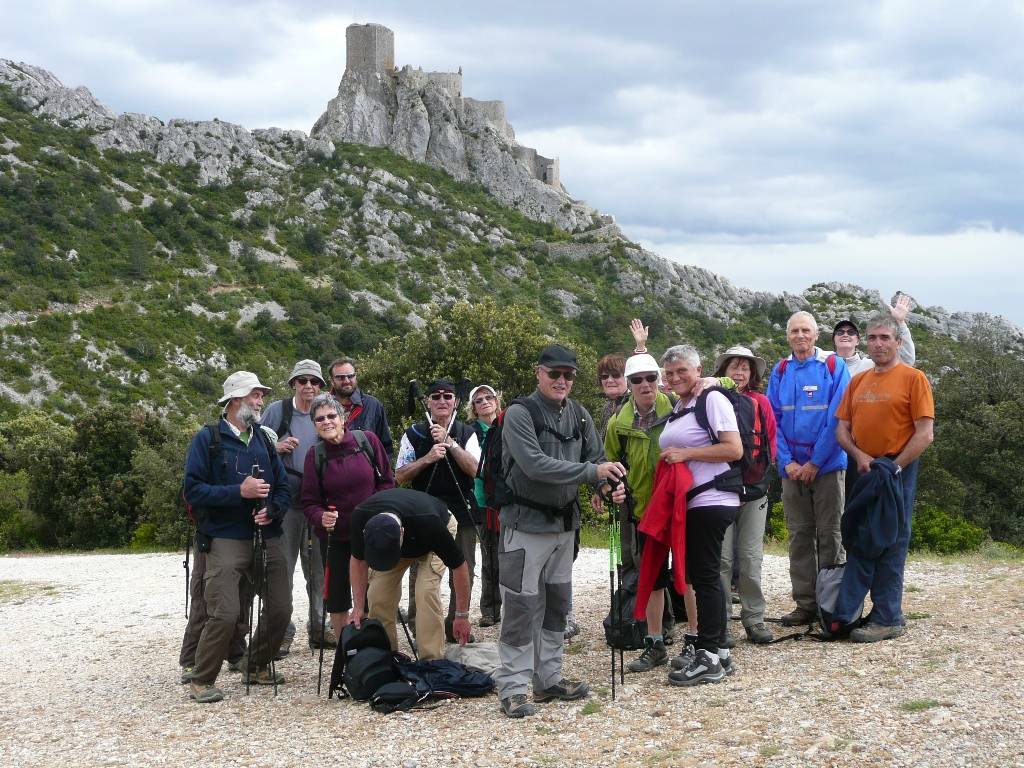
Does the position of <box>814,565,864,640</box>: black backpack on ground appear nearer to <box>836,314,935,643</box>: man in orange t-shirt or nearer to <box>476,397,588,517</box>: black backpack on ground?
<box>836,314,935,643</box>: man in orange t-shirt

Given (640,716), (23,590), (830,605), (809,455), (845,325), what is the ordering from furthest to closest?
(23,590) → (845,325) → (809,455) → (830,605) → (640,716)

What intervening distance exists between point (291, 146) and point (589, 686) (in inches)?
2790

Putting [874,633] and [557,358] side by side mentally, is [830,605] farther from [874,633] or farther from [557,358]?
[557,358]

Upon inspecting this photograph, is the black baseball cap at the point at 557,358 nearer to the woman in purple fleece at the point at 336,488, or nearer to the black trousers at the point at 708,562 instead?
the black trousers at the point at 708,562

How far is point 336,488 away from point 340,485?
0.12ft

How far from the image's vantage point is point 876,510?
6.01m

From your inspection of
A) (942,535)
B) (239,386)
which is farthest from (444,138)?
(239,386)

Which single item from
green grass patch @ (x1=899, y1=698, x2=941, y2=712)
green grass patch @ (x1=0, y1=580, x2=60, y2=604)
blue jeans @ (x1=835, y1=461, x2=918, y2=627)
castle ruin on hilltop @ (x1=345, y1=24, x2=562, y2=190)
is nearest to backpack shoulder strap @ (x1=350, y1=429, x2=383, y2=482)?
blue jeans @ (x1=835, y1=461, x2=918, y2=627)

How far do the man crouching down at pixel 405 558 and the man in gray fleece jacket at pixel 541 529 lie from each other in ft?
2.56

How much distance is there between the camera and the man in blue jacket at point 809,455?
6715 mm

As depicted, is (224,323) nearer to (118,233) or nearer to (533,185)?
(118,233)

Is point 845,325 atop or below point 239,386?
atop

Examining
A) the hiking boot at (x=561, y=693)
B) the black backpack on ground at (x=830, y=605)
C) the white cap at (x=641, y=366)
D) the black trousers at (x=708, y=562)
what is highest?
the white cap at (x=641, y=366)

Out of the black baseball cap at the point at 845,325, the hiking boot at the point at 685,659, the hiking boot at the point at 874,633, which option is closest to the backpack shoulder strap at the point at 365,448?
the hiking boot at the point at 685,659
